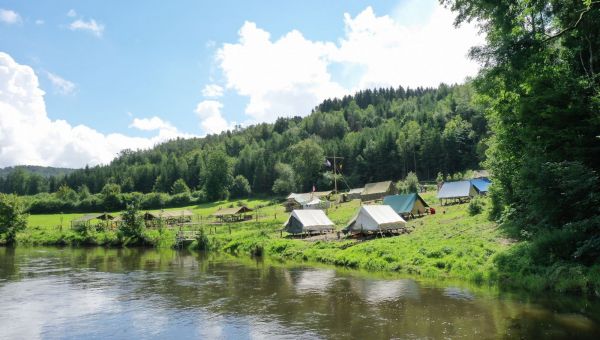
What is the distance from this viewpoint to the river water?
16672 millimetres

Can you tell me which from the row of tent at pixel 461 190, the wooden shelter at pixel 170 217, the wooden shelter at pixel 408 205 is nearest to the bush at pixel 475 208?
the wooden shelter at pixel 408 205

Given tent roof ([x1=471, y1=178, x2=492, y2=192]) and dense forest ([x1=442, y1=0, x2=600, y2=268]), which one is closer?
dense forest ([x1=442, y1=0, x2=600, y2=268])

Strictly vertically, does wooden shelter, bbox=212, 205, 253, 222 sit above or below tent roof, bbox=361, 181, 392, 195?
below

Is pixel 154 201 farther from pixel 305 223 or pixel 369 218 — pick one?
pixel 369 218

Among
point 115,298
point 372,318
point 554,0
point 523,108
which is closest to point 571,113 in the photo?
point 523,108

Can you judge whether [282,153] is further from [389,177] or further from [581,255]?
[581,255]

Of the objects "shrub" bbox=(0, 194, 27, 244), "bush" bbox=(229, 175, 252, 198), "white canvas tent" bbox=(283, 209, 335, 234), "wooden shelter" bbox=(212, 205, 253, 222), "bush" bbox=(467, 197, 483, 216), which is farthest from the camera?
"bush" bbox=(229, 175, 252, 198)

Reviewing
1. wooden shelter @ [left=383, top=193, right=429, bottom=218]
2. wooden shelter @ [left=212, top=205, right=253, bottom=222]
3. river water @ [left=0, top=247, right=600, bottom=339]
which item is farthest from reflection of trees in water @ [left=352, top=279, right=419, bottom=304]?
wooden shelter @ [left=212, top=205, right=253, bottom=222]

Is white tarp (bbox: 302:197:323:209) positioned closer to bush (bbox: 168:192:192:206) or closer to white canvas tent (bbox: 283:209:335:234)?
white canvas tent (bbox: 283:209:335:234)

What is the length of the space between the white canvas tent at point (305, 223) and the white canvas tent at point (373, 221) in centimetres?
621

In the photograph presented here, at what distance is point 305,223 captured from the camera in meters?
48.8

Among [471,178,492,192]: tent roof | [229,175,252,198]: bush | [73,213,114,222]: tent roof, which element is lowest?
[73,213,114,222]: tent roof

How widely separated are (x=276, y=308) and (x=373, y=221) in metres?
22.0

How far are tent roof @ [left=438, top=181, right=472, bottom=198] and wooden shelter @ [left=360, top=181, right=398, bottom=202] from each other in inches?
1090
